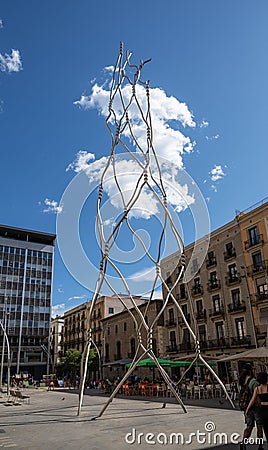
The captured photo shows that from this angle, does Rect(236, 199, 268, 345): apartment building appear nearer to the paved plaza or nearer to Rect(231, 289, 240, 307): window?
Rect(231, 289, 240, 307): window

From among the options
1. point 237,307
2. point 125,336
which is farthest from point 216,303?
point 125,336

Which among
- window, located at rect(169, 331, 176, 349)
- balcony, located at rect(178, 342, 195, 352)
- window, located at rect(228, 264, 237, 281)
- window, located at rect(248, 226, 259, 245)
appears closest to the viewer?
window, located at rect(248, 226, 259, 245)

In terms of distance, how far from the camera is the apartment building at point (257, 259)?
2736cm

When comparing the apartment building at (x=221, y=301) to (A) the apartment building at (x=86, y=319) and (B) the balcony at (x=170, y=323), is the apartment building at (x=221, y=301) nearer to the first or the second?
(B) the balcony at (x=170, y=323)

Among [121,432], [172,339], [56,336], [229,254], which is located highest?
[229,254]

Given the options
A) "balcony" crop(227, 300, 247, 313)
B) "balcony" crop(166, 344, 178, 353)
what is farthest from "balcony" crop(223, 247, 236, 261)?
"balcony" crop(166, 344, 178, 353)

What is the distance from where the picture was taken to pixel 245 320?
28.7 m

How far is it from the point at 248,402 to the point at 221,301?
26.1 m

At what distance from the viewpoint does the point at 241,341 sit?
2823 cm

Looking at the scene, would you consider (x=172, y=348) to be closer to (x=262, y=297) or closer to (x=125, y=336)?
(x=125, y=336)

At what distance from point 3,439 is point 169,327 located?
31.2 metres

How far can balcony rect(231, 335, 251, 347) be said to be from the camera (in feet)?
90.9

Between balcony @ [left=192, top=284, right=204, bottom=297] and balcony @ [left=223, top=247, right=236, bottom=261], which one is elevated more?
balcony @ [left=223, top=247, right=236, bottom=261]

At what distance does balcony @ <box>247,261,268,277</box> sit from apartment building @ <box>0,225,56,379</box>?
35.4 meters
